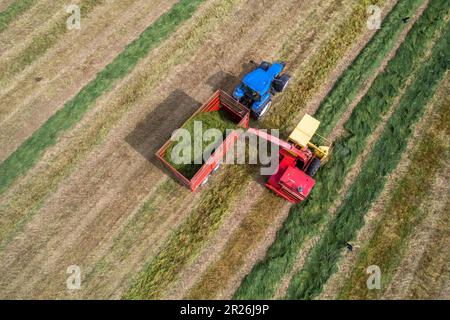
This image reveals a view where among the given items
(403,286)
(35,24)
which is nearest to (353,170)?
(403,286)

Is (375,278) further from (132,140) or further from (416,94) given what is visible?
(132,140)

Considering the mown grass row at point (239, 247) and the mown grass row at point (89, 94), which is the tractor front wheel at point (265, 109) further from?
the mown grass row at point (89, 94)

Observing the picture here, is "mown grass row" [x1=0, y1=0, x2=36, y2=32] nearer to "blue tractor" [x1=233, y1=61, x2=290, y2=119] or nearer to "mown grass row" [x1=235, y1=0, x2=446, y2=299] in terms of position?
"blue tractor" [x1=233, y1=61, x2=290, y2=119]

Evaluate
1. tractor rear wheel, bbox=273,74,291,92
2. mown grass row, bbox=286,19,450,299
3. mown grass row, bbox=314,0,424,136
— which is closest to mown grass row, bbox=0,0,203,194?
tractor rear wheel, bbox=273,74,291,92

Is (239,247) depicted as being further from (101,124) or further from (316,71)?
(316,71)

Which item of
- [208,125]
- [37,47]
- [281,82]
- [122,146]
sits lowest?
[122,146]

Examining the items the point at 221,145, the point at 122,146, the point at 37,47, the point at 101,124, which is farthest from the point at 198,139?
the point at 37,47
